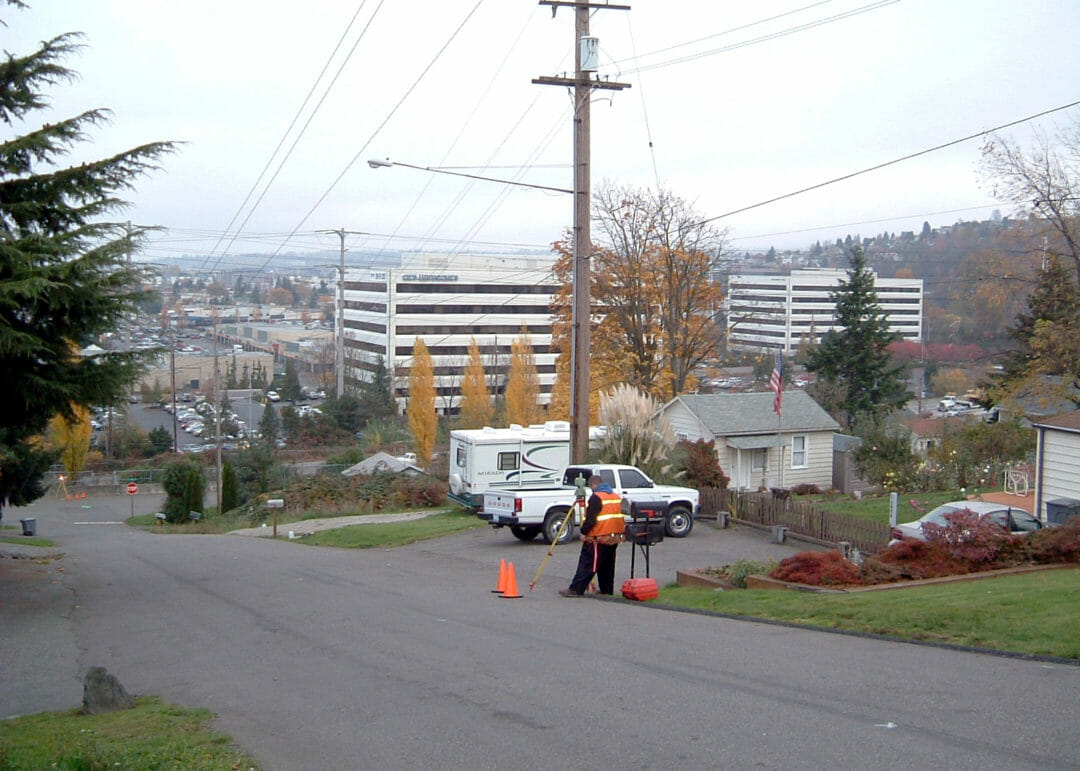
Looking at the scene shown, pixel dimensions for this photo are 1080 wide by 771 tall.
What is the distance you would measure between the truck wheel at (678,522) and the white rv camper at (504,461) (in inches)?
260

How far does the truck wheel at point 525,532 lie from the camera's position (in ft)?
77.4

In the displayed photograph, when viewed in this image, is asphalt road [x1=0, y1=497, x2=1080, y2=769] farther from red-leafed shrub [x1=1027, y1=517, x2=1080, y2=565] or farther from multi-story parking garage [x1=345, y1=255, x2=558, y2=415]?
multi-story parking garage [x1=345, y1=255, x2=558, y2=415]

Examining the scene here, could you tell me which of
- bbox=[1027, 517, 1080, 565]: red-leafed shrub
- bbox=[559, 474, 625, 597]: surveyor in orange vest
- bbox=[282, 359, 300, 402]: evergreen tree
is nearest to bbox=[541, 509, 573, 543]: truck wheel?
bbox=[559, 474, 625, 597]: surveyor in orange vest

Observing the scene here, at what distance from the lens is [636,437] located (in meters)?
28.2

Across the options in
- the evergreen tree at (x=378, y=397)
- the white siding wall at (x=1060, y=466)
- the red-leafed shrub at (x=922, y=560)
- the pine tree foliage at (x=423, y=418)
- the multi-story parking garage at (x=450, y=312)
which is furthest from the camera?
the multi-story parking garage at (x=450, y=312)

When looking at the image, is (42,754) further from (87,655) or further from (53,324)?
(53,324)

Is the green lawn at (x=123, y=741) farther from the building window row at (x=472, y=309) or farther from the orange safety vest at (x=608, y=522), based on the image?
the building window row at (x=472, y=309)

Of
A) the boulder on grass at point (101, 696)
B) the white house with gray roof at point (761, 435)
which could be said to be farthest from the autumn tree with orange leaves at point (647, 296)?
the boulder on grass at point (101, 696)

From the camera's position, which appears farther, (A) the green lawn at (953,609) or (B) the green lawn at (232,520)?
(B) the green lawn at (232,520)

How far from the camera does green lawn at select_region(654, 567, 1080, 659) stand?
9.52m

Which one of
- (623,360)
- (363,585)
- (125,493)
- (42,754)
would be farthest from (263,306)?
(42,754)

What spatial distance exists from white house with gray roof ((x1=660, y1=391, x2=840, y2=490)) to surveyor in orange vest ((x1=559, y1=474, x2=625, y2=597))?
21.9 m

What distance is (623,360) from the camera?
41156mm

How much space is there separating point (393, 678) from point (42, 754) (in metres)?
3.18
